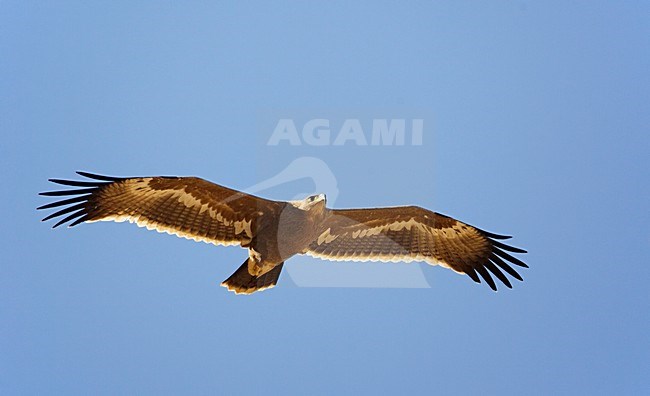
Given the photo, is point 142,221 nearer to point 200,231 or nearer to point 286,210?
point 200,231

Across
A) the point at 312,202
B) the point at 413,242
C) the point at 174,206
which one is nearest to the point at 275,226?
the point at 312,202

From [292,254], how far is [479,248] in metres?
2.41

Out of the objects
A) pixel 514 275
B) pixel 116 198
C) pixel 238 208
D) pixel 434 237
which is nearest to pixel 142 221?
pixel 116 198

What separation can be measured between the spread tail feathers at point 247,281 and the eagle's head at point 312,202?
95 cm

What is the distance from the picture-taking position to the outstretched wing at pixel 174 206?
1012 cm

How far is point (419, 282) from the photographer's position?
455 inches

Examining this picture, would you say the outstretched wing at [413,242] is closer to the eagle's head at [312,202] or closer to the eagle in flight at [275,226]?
the eagle in flight at [275,226]

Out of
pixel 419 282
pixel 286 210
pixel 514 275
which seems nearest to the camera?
pixel 286 210

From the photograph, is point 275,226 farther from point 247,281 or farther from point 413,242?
point 413,242

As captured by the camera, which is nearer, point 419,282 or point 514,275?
point 514,275

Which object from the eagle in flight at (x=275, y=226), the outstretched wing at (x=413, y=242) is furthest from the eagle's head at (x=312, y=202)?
the outstretched wing at (x=413, y=242)

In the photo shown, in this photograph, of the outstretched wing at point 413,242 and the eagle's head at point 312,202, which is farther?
the outstretched wing at point 413,242

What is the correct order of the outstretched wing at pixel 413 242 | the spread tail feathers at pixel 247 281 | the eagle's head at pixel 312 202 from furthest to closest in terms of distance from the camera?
the outstretched wing at pixel 413 242
the spread tail feathers at pixel 247 281
the eagle's head at pixel 312 202

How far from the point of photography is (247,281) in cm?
1031
